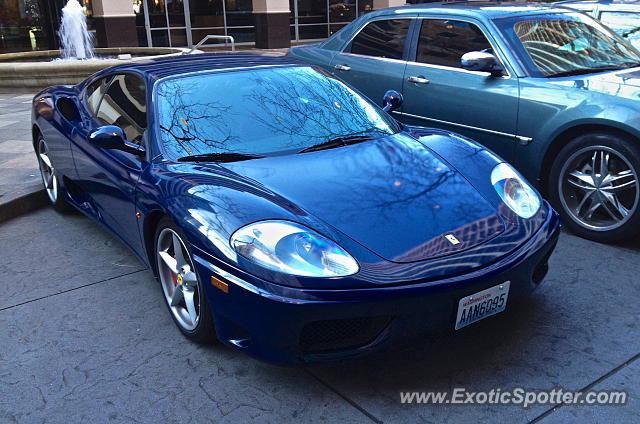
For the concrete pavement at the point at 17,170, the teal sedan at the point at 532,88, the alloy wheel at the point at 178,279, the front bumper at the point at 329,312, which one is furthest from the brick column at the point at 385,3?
the front bumper at the point at 329,312

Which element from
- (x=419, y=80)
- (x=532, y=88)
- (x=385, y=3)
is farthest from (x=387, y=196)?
(x=385, y=3)

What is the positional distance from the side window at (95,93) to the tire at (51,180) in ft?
2.43

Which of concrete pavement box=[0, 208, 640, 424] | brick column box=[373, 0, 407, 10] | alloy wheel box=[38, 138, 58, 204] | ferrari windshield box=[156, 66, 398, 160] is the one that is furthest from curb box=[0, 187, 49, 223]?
brick column box=[373, 0, 407, 10]

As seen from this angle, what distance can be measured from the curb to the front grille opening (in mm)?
3664

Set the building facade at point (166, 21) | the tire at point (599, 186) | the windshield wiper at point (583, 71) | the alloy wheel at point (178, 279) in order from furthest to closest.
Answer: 1. the building facade at point (166, 21)
2. the windshield wiper at point (583, 71)
3. the tire at point (599, 186)
4. the alloy wheel at point (178, 279)

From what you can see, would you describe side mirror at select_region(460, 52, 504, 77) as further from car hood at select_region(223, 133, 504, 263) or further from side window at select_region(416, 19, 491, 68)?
car hood at select_region(223, 133, 504, 263)

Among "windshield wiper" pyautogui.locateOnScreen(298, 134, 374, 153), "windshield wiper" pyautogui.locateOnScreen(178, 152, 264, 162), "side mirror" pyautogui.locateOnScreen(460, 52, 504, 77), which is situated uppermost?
"side mirror" pyautogui.locateOnScreen(460, 52, 504, 77)

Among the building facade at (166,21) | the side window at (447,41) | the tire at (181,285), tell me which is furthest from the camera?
the building facade at (166,21)

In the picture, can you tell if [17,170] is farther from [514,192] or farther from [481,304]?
[481,304]

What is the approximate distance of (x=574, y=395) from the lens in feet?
8.85

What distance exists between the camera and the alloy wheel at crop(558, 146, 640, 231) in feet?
13.8

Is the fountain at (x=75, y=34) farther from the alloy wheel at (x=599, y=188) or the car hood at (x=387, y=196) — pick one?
the car hood at (x=387, y=196)

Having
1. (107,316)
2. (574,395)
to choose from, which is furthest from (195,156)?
(574,395)

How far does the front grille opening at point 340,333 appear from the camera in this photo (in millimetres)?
2625
